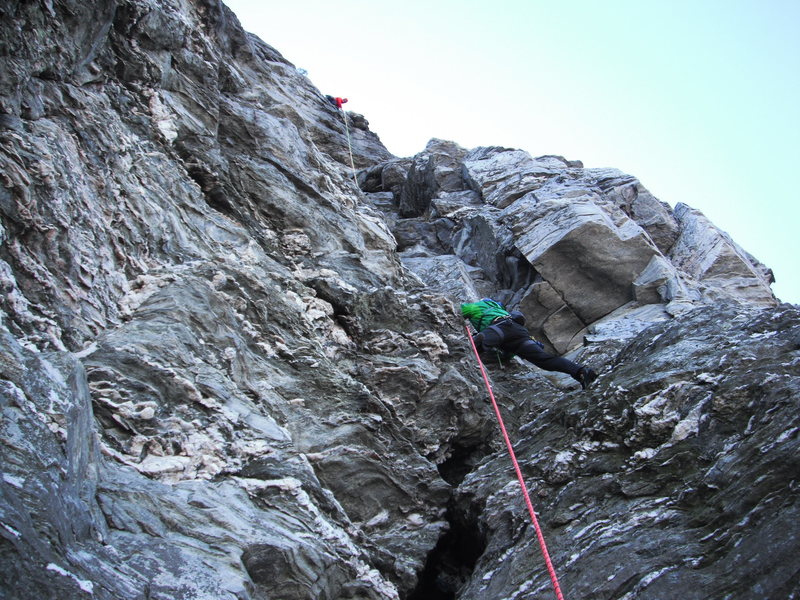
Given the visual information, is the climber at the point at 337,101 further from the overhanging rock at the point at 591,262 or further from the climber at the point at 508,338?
the climber at the point at 508,338

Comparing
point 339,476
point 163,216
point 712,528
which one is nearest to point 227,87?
point 163,216

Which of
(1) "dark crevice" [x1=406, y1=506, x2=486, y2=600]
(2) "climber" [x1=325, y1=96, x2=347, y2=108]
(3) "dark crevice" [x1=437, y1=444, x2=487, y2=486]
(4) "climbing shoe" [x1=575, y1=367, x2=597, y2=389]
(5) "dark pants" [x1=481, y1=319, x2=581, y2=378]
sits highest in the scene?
(2) "climber" [x1=325, y1=96, x2=347, y2=108]

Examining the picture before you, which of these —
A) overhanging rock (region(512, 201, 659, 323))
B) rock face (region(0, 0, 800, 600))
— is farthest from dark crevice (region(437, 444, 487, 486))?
overhanging rock (region(512, 201, 659, 323))

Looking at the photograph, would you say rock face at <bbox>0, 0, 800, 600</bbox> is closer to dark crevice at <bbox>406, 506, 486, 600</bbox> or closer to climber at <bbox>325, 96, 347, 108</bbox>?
dark crevice at <bbox>406, 506, 486, 600</bbox>

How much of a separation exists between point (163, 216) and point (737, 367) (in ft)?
24.4

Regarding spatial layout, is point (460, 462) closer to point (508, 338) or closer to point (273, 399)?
point (508, 338)

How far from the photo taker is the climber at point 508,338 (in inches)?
425

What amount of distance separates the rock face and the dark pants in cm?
59

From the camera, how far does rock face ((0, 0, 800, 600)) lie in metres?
4.71

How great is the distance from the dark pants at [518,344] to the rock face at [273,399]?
590 millimetres

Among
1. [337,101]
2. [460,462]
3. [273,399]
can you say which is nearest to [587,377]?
Answer: [460,462]

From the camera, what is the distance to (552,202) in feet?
54.7

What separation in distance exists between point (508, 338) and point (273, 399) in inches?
207

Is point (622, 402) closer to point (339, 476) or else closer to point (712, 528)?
point (712, 528)
